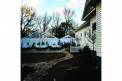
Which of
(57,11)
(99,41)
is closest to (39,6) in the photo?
A: (57,11)

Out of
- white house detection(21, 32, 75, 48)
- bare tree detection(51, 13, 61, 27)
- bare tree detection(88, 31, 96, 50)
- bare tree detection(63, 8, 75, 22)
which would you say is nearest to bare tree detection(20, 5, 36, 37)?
white house detection(21, 32, 75, 48)

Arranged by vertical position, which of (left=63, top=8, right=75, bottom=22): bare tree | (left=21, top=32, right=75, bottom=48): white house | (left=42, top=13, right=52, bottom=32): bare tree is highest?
(left=63, top=8, right=75, bottom=22): bare tree

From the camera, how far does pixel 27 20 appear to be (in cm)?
350

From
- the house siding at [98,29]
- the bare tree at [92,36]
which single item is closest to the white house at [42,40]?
the bare tree at [92,36]

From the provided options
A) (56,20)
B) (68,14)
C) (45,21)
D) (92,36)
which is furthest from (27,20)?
(92,36)

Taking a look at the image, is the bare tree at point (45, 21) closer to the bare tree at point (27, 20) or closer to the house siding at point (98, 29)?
the bare tree at point (27, 20)

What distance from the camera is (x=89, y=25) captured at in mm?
3535

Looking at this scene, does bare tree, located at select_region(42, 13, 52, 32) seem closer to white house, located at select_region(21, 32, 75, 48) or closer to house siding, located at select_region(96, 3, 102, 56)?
white house, located at select_region(21, 32, 75, 48)

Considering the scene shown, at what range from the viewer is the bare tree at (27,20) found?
3.47 m

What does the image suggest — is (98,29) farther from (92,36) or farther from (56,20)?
(56,20)

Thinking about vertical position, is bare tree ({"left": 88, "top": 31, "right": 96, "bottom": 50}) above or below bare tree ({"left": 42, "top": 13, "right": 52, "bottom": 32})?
below

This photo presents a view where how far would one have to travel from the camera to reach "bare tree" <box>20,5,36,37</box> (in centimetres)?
347
